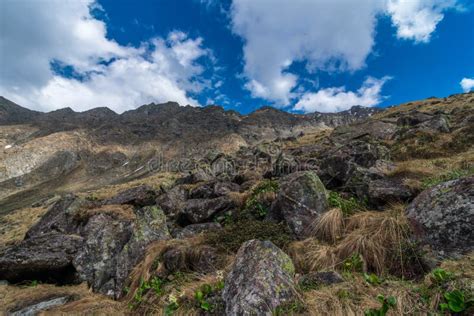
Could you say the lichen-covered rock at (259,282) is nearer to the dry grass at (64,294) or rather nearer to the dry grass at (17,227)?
the dry grass at (64,294)

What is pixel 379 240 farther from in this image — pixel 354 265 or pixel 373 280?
pixel 373 280

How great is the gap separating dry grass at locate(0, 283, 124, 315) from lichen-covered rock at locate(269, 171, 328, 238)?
13.4 ft

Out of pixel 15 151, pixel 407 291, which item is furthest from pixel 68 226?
pixel 15 151

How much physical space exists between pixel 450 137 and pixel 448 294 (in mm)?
13406

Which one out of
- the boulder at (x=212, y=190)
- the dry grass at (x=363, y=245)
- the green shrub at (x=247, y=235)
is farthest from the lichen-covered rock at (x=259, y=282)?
the boulder at (x=212, y=190)

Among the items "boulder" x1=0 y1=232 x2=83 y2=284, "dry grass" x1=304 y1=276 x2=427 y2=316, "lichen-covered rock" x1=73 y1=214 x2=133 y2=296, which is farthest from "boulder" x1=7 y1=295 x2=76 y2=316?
"dry grass" x1=304 y1=276 x2=427 y2=316

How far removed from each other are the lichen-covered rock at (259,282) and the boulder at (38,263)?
5.22m

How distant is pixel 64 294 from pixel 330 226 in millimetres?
6500

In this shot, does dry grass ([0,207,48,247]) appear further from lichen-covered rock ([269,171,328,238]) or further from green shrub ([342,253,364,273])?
green shrub ([342,253,364,273])

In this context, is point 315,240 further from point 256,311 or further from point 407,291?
point 256,311

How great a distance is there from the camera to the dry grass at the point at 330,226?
5.35 meters

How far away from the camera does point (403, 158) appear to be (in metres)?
12.0

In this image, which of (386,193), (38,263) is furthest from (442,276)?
(38,263)

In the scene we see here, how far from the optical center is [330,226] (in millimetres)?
5496
